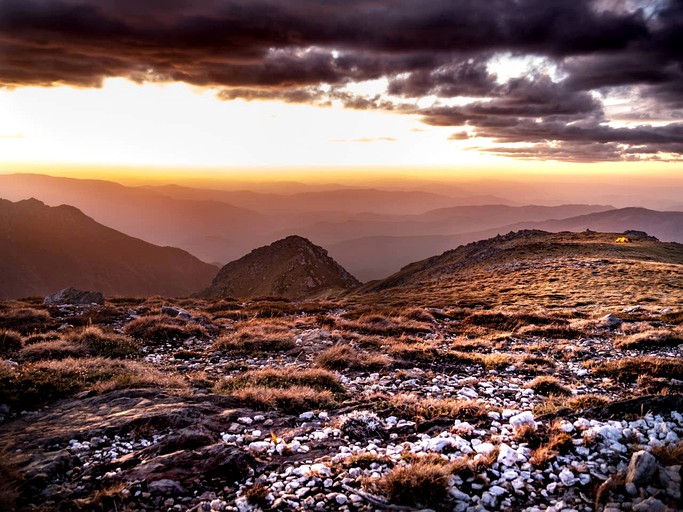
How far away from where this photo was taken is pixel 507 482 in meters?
6.20

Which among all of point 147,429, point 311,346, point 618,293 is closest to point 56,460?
point 147,429

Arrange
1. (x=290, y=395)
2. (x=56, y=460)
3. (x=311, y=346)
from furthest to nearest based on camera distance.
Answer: (x=311, y=346), (x=290, y=395), (x=56, y=460)

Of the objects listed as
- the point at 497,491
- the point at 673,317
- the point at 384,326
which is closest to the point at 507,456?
the point at 497,491

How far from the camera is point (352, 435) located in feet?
26.6

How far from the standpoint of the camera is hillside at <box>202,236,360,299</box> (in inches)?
5438

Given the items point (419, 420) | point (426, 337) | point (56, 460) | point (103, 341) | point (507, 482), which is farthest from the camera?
point (426, 337)

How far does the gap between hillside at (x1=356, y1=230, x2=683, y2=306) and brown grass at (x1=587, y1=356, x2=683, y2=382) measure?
2040cm

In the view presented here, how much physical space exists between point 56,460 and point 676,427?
443 inches

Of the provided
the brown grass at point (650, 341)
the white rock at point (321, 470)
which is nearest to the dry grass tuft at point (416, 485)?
the white rock at point (321, 470)

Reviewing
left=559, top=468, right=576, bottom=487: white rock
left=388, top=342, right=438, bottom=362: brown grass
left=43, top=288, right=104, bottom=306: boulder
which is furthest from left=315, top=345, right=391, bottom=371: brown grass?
left=43, top=288, right=104, bottom=306: boulder

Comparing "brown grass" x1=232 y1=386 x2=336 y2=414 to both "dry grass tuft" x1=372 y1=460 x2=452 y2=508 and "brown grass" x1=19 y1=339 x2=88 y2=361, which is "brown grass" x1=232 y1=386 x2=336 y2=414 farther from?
"brown grass" x1=19 y1=339 x2=88 y2=361

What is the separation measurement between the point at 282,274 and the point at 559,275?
357 feet

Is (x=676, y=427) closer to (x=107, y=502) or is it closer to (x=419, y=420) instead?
(x=419, y=420)

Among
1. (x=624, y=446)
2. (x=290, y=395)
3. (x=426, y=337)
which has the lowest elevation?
(x=426, y=337)
